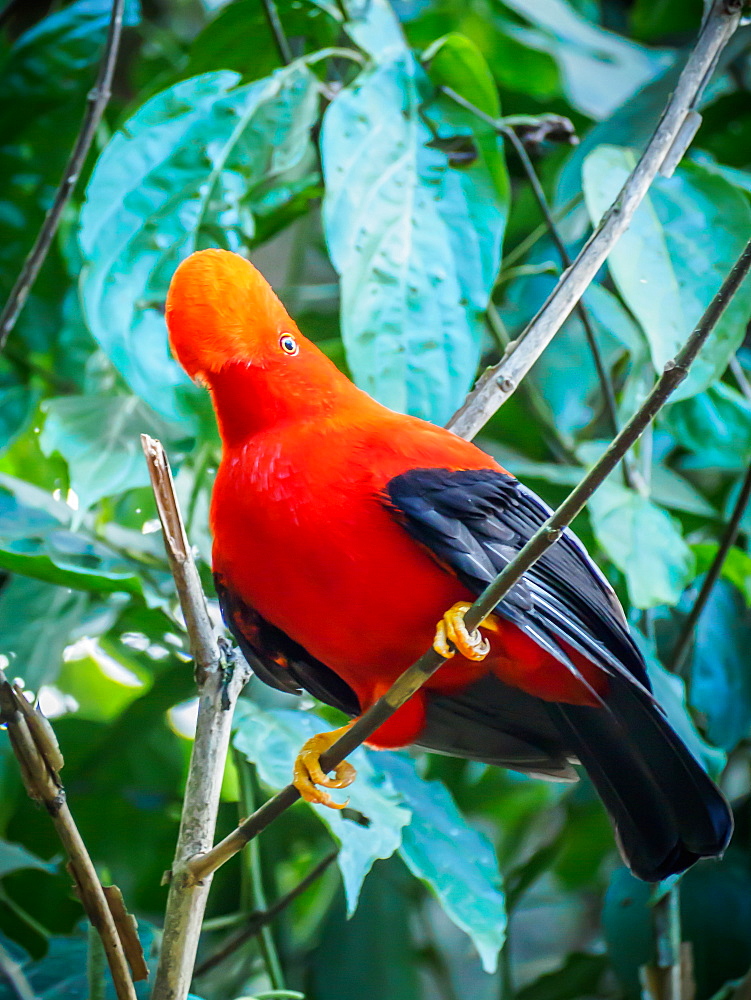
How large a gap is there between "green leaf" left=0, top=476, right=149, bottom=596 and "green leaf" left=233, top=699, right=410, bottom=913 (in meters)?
0.23

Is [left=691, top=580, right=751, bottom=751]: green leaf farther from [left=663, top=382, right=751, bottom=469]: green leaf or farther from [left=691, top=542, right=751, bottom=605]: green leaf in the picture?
[left=663, top=382, right=751, bottom=469]: green leaf

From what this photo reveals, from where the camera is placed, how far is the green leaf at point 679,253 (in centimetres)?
115

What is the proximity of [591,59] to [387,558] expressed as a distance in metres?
1.48

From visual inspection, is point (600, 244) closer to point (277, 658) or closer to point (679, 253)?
point (679, 253)

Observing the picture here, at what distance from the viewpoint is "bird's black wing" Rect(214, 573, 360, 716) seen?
38.3 inches

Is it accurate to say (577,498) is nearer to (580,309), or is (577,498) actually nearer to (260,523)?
(260,523)

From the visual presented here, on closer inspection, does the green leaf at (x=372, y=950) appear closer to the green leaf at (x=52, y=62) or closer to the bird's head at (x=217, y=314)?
the bird's head at (x=217, y=314)

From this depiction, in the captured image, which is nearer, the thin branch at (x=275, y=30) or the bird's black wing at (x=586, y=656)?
the bird's black wing at (x=586, y=656)

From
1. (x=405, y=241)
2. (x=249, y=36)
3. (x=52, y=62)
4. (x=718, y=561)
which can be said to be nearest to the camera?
(x=405, y=241)

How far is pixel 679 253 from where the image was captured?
125 centimetres

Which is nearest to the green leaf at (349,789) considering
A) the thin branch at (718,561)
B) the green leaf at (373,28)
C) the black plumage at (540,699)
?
the black plumage at (540,699)

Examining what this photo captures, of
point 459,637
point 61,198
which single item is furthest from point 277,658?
point 61,198

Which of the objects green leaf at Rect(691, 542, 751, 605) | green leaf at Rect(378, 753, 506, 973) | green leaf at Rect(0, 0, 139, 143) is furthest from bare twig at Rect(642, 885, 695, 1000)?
green leaf at Rect(0, 0, 139, 143)

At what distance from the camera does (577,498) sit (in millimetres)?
636
